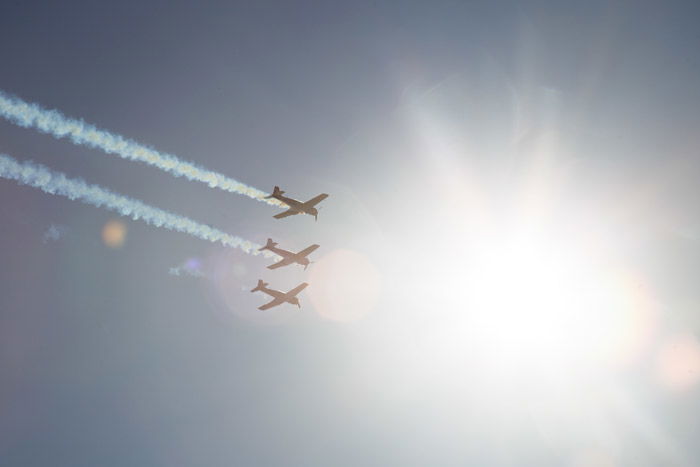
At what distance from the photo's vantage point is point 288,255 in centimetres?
5294

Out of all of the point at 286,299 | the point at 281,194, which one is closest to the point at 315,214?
the point at 281,194

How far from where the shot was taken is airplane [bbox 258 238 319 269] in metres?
52.2

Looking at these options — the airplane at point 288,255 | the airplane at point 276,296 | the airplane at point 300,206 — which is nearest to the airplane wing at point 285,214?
the airplane at point 300,206

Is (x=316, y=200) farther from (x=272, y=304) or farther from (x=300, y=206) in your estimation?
(x=272, y=304)

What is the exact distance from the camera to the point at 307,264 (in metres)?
54.2

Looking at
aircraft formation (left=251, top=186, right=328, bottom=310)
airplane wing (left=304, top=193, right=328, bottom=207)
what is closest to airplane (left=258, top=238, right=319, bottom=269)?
aircraft formation (left=251, top=186, right=328, bottom=310)

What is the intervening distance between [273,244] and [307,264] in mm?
5651

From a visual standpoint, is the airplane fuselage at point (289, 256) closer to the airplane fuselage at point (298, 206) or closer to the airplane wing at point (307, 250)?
the airplane wing at point (307, 250)

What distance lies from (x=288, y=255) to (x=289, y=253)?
1.03 ft

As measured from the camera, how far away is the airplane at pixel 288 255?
5216cm

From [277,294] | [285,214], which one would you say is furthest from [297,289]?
[285,214]

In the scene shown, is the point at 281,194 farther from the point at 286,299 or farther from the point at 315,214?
the point at 286,299

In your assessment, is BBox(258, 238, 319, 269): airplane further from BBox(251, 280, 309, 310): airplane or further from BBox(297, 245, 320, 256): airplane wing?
BBox(251, 280, 309, 310): airplane

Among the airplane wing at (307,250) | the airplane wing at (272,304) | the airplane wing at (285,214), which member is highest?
the airplane wing at (285,214)
